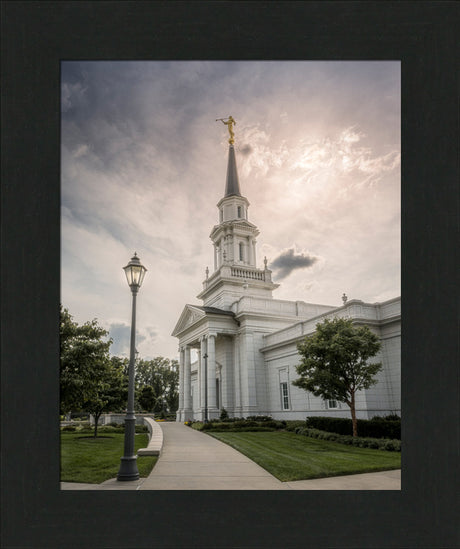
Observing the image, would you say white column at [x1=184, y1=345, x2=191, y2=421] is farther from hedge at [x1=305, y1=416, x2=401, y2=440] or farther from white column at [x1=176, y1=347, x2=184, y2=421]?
hedge at [x1=305, y1=416, x2=401, y2=440]

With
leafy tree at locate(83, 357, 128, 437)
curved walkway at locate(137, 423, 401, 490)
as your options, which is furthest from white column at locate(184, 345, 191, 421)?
curved walkway at locate(137, 423, 401, 490)

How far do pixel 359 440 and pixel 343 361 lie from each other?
2.89 metres

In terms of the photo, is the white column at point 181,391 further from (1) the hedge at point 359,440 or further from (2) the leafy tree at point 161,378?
(1) the hedge at point 359,440

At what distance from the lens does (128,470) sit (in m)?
8.98

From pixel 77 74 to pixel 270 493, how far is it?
8.57 meters

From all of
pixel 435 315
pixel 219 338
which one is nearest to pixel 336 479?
pixel 435 315

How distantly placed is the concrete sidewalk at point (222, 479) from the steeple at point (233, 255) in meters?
20.3

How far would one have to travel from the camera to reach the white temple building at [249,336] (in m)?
18.0

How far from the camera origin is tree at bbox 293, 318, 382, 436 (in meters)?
16.1

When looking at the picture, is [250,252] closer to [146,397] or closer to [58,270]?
[146,397]

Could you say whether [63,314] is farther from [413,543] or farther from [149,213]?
Answer: [413,543]

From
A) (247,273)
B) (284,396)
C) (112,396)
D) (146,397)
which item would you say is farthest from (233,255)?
(112,396)

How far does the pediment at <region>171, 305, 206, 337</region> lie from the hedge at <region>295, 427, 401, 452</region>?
41.9 feet

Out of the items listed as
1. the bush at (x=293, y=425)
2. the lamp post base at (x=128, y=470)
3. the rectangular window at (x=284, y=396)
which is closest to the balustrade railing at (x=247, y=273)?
the rectangular window at (x=284, y=396)
